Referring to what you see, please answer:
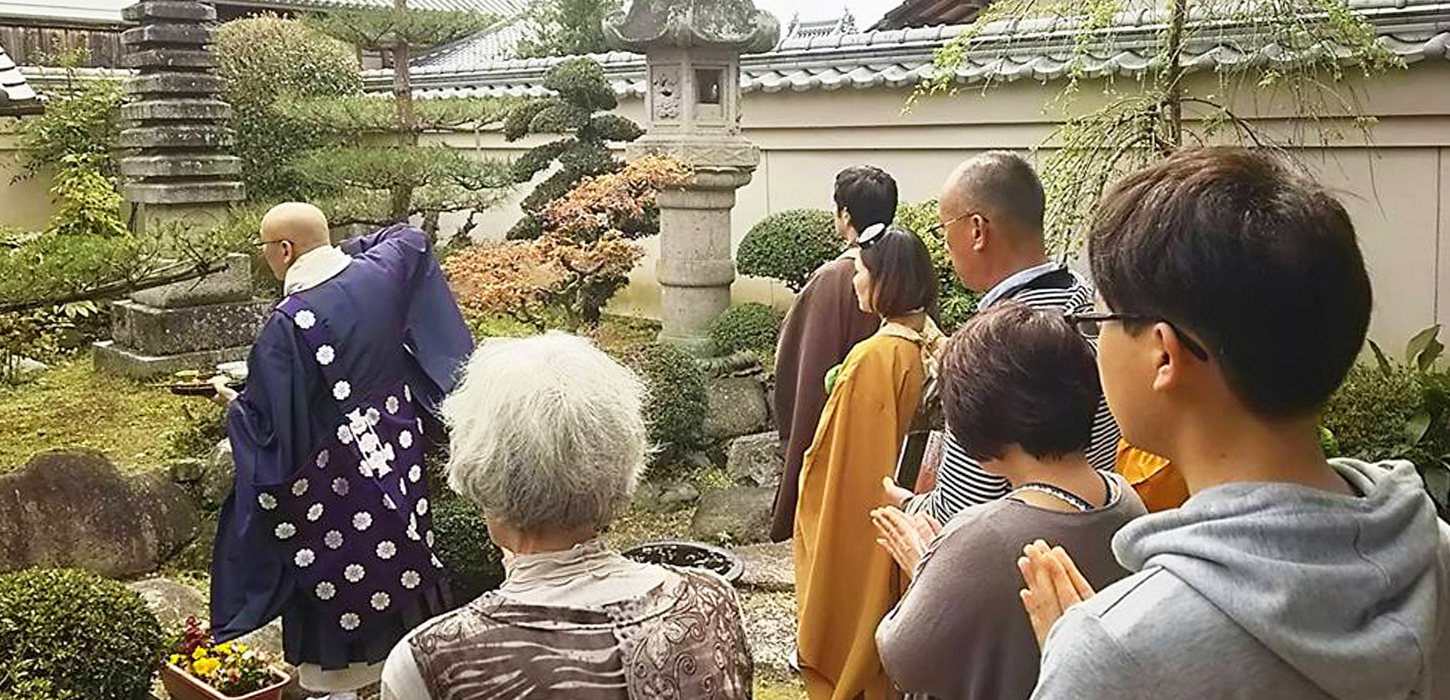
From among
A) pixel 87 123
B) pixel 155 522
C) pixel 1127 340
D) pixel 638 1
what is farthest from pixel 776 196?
pixel 1127 340

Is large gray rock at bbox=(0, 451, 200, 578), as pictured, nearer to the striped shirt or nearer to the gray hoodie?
the striped shirt

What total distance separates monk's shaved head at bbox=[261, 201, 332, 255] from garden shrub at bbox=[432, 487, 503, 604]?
1334 millimetres

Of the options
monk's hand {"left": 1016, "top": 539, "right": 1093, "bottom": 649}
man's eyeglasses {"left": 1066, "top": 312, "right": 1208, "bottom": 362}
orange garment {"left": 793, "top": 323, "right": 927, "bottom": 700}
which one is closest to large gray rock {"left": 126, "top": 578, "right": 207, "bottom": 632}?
orange garment {"left": 793, "top": 323, "right": 927, "bottom": 700}

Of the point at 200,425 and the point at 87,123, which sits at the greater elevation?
the point at 87,123

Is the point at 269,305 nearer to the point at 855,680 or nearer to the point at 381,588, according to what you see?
the point at 381,588

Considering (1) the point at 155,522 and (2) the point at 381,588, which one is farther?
(1) the point at 155,522

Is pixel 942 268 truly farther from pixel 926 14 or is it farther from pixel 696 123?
pixel 926 14

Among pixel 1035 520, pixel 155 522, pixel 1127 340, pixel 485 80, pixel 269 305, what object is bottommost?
pixel 155 522

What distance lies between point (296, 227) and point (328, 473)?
0.84m

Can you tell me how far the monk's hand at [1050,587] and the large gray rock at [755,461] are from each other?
582 centimetres

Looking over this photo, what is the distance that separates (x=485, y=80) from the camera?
1370cm

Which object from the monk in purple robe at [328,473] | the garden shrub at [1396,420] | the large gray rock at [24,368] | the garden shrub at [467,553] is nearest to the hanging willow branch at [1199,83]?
the garden shrub at [1396,420]

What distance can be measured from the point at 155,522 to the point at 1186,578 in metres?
5.72

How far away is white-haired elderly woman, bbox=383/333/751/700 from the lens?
1829 millimetres
